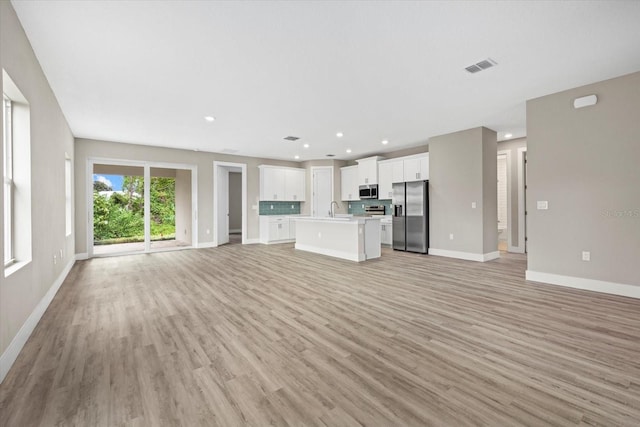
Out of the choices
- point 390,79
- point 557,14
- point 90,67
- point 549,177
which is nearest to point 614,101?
point 549,177

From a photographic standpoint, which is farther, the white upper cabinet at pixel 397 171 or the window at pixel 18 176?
the white upper cabinet at pixel 397 171

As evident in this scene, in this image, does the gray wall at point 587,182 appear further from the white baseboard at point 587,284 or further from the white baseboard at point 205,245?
the white baseboard at point 205,245

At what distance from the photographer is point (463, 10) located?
7.54 feet

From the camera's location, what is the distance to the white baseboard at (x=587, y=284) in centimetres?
351

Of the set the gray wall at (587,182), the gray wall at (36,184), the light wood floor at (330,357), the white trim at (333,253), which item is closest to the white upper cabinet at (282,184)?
the white trim at (333,253)

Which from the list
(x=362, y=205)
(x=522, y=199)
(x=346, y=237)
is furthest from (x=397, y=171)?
(x=522, y=199)

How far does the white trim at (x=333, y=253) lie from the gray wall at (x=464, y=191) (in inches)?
80.8

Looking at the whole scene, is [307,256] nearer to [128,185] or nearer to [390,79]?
[390,79]

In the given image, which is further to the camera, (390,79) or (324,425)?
(390,79)

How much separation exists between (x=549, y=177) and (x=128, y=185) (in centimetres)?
938

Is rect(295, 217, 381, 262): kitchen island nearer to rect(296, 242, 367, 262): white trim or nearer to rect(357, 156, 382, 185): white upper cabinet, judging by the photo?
rect(296, 242, 367, 262): white trim

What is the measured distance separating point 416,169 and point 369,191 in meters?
1.65

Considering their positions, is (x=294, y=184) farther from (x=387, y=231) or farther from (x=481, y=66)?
(x=481, y=66)

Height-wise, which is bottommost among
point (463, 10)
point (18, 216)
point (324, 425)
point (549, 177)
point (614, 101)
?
point (324, 425)
